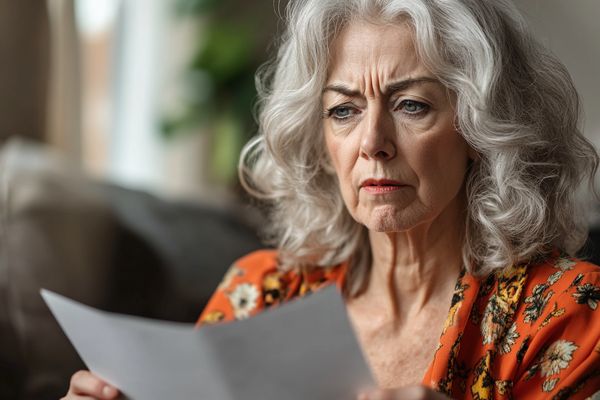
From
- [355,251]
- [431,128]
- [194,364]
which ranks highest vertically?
[431,128]

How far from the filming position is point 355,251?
1693 millimetres

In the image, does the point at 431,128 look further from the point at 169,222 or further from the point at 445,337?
the point at 169,222

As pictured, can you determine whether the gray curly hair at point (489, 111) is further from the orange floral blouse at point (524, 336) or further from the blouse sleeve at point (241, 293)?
the blouse sleeve at point (241, 293)

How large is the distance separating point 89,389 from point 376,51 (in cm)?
67

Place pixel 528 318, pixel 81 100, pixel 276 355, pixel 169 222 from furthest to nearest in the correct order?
pixel 81 100, pixel 169 222, pixel 528 318, pixel 276 355

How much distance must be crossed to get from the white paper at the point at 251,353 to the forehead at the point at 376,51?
19.0 inches

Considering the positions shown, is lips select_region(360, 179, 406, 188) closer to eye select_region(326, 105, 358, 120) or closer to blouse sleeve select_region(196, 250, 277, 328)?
eye select_region(326, 105, 358, 120)

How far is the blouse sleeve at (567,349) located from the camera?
1.26 m

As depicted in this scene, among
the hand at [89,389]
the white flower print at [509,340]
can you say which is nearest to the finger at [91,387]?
the hand at [89,389]

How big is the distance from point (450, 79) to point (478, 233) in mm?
278

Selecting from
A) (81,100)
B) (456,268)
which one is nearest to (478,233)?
(456,268)

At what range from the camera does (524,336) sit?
4.42ft

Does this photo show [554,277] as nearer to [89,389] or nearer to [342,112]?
[342,112]

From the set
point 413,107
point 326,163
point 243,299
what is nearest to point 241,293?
point 243,299
